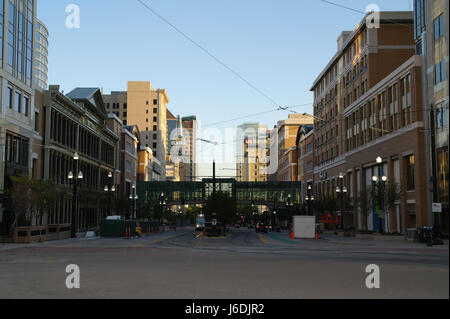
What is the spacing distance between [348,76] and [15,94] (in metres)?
50.7

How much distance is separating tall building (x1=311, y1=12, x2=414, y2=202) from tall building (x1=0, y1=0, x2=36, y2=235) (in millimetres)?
29776

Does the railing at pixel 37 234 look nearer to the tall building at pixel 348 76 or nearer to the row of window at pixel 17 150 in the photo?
the row of window at pixel 17 150

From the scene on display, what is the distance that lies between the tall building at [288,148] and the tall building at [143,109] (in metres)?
44.6

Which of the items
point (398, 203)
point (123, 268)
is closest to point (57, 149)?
point (398, 203)

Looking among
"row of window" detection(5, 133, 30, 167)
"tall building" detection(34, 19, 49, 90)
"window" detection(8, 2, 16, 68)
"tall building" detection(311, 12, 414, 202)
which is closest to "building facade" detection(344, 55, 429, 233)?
"tall building" detection(311, 12, 414, 202)

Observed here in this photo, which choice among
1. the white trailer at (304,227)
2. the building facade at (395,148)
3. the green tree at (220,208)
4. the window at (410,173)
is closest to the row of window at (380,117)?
the building facade at (395,148)

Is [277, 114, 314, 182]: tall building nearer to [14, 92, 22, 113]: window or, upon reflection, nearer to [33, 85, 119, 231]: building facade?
[33, 85, 119, 231]: building facade

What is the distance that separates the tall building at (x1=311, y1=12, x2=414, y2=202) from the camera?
68000mm

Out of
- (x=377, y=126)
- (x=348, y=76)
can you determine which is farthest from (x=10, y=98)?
(x=348, y=76)

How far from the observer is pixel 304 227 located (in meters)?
52.2

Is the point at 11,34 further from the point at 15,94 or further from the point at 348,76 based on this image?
the point at 348,76

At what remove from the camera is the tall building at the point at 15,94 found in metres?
50.3

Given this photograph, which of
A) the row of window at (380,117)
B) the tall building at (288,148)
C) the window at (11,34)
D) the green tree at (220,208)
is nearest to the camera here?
the window at (11,34)
